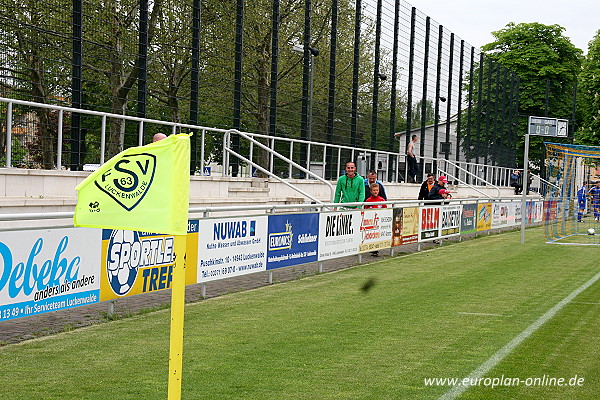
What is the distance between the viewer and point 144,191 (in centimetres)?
469

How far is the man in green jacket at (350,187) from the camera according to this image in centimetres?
1792

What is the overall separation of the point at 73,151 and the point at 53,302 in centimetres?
741

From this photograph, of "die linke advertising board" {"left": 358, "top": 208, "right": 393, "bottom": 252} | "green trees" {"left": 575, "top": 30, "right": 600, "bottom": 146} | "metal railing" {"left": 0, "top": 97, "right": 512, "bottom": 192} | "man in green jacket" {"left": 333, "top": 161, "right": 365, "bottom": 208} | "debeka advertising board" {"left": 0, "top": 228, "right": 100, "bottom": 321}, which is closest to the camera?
"debeka advertising board" {"left": 0, "top": 228, "right": 100, "bottom": 321}

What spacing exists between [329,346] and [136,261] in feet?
9.50

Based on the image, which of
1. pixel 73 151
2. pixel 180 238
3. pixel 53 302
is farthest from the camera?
pixel 73 151

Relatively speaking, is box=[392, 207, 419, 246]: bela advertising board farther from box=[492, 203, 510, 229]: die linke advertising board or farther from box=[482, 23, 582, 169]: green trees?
box=[482, 23, 582, 169]: green trees

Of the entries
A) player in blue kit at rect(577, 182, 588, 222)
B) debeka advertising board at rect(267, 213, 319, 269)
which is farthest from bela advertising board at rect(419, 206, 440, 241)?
player in blue kit at rect(577, 182, 588, 222)

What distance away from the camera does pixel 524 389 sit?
677 cm

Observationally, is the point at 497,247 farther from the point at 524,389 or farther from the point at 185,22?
the point at 524,389

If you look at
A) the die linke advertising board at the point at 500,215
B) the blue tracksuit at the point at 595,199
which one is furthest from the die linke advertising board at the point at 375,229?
the blue tracksuit at the point at 595,199

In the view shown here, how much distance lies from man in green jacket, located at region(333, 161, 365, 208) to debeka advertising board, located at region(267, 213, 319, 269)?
292 centimetres

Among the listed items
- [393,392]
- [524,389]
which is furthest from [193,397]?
[524,389]

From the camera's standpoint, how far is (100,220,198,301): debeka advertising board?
9.60 m

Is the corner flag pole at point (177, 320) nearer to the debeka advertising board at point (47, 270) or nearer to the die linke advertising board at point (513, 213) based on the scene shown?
the debeka advertising board at point (47, 270)
